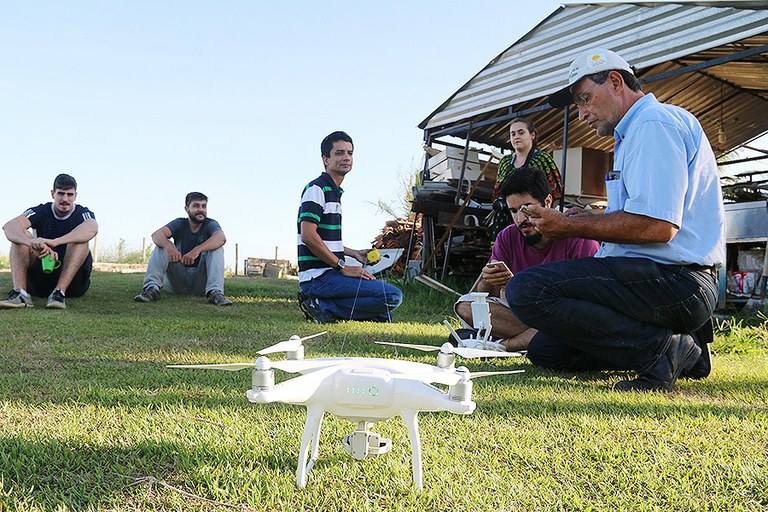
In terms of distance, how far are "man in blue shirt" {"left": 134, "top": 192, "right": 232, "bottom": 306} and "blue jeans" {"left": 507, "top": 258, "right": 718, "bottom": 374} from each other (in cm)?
419

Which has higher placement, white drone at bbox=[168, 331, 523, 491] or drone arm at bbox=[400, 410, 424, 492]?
white drone at bbox=[168, 331, 523, 491]

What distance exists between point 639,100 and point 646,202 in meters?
0.53

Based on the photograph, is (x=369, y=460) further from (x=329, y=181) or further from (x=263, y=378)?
(x=329, y=181)

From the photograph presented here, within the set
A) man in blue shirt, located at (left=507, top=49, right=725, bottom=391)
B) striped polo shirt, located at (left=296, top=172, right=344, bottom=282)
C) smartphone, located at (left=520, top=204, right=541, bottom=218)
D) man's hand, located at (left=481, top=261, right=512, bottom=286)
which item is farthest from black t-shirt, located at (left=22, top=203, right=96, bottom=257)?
smartphone, located at (left=520, top=204, right=541, bottom=218)

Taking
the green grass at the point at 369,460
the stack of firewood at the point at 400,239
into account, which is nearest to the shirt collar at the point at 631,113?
the green grass at the point at 369,460

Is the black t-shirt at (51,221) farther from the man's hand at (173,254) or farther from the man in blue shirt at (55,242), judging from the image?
the man's hand at (173,254)

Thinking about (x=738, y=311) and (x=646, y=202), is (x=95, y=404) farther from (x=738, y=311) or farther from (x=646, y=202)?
(x=738, y=311)

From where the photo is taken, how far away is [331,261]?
466cm

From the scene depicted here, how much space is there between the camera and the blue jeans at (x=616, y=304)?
254 cm

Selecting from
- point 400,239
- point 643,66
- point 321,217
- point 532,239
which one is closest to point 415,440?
point 532,239

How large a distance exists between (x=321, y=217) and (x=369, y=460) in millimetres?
3260

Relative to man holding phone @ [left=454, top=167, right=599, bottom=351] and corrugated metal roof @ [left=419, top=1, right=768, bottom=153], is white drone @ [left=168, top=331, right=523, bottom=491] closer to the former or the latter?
man holding phone @ [left=454, top=167, right=599, bottom=351]

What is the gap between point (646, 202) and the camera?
2.39 metres

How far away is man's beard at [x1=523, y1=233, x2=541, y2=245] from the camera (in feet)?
11.7
